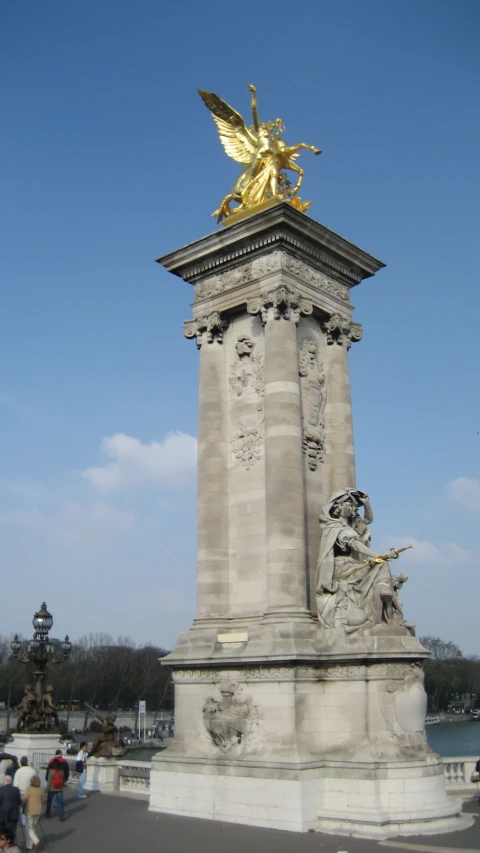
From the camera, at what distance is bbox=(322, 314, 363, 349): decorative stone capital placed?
781 inches

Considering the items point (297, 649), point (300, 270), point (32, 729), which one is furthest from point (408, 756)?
point (32, 729)

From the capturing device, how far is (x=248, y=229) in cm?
1895

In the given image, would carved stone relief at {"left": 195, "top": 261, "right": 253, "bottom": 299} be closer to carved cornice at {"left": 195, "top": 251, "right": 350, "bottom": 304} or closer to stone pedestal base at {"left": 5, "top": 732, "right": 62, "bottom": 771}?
carved cornice at {"left": 195, "top": 251, "right": 350, "bottom": 304}

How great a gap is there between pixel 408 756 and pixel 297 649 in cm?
268

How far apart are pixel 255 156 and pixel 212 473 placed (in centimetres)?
793

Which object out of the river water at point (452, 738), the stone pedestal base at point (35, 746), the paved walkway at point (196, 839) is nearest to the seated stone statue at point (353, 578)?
the paved walkway at point (196, 839)

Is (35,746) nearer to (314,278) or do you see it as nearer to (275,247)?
(314,278)

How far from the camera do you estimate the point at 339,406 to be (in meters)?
19.3

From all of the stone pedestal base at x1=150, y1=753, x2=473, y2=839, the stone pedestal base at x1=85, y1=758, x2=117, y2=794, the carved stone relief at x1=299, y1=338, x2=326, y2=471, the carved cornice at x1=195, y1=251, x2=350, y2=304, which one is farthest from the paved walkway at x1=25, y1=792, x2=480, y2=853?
the carved cornice at x1=195, y1=251, x2=350, y2=304

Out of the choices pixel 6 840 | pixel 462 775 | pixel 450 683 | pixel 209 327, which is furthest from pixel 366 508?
pixel 450 683

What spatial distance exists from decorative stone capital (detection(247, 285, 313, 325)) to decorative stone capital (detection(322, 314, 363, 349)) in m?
1.22

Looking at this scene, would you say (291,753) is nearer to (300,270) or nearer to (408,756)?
(408,756)

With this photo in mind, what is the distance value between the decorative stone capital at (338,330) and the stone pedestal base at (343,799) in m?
9.44

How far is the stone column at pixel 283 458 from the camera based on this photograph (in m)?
16.6
